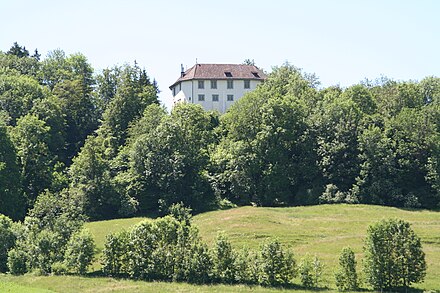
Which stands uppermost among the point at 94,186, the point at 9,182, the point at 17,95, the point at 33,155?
the point at 17,95

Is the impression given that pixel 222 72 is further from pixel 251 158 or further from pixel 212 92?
pixel 251 158

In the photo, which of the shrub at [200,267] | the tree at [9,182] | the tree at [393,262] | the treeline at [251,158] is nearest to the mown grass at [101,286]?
the shrub at [200,267]

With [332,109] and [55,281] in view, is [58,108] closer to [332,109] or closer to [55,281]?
[332,109]

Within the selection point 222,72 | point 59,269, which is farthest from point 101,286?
point 222,72

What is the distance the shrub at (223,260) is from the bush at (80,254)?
12.9 m

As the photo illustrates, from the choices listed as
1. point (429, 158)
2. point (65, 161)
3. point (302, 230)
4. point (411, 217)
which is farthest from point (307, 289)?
point (65, 161)

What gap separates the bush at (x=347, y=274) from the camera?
2260 inches

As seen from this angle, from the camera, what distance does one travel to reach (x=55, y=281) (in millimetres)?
62062

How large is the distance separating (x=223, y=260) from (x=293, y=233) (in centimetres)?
1753

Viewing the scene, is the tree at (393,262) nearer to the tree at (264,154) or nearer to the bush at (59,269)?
the bush at (59,269)

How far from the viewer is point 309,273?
58.4m

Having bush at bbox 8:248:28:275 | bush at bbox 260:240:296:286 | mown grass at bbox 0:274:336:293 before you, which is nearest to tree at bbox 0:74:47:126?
bush at bbox 8:248:28:275

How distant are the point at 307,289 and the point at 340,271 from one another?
3323mm

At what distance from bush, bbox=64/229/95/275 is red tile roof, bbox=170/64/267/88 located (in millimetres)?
76797
